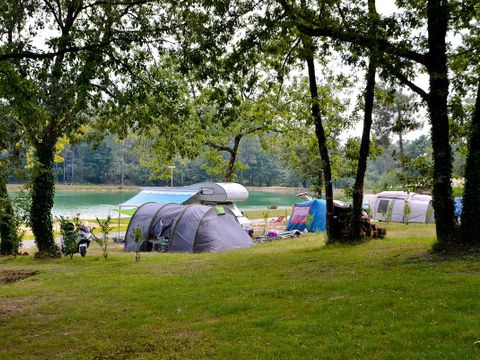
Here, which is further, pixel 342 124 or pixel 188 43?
pixel 342 124

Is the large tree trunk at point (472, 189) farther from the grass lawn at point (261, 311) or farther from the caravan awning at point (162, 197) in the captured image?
the caravan awning at point (162, 197)

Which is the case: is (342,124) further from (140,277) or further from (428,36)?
(140,277)

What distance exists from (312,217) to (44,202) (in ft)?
39.9

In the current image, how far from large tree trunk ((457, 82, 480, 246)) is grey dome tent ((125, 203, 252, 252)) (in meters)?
8.42

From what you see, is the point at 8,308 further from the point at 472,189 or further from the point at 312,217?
the point at 312,217

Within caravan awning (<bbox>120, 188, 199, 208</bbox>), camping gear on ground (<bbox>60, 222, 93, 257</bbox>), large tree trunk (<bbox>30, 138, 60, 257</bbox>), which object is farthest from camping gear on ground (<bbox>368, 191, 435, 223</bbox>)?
large tree trunk (<bbox>30, 138, 60, 257</bbox>)

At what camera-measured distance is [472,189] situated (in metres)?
8.93

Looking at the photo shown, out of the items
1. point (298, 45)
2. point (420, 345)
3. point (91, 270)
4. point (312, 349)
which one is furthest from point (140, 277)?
point (298, 45)

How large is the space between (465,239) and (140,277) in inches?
265

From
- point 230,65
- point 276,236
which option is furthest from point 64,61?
point 276,236

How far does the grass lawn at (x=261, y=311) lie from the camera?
4.64 meters

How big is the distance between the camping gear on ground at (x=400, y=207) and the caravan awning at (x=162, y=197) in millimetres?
9943

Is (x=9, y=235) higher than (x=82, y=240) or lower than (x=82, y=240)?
higher

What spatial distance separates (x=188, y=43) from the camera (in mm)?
9180
